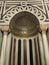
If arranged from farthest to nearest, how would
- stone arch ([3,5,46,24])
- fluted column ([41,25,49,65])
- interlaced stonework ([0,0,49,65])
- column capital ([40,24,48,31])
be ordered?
stone arch ([3,5,46,24]), column capital ([40,24,48,31]), interlaced stonework ([0,0,49,65]), fluted column ([41,25,49,65])

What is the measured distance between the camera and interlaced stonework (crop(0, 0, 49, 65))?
317 cm

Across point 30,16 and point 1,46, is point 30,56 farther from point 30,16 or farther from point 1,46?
point 30,16

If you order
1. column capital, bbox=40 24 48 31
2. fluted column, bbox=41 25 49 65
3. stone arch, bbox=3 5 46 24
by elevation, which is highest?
stone arch, bbox=3 5 46 24

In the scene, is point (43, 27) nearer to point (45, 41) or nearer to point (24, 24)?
point (45, 41)

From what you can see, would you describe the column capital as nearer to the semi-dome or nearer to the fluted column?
the fluted column

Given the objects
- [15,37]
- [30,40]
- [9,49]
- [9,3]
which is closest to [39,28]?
[30,40]

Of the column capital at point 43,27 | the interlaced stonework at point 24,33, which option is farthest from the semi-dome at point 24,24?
the column capital at point 43,27

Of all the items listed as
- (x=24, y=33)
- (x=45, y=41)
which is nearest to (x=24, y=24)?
(x=24, y=33)

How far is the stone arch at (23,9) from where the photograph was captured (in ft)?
11.8

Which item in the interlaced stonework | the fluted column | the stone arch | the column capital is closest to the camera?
the fluted column

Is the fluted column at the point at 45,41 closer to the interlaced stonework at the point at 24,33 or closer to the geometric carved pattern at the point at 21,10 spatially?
the interlaced stonework at the point at 24,33

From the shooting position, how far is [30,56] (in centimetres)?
336

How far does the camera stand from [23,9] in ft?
12.5

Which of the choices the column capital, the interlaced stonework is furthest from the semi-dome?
the column capital
